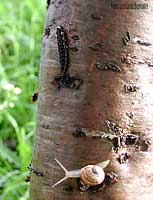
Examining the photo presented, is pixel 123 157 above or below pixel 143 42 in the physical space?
below

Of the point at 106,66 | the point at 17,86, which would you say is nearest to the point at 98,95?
the point at 106,66

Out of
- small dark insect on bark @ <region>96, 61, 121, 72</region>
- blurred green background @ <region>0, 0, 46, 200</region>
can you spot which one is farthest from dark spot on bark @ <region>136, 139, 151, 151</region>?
blurred green background @ <region>0, 0, 46, 200</region>

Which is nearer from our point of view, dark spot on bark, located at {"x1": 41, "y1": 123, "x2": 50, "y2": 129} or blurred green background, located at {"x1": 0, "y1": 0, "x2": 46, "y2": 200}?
dark spot on bark, located at {"x1": 41, "y1": 123, "x2": 50, "y2": 129}

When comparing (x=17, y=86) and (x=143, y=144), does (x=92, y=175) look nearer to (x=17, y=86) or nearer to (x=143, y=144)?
(x=143, y=144)

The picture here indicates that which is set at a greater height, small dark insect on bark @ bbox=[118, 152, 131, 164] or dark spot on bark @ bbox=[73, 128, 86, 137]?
dark spot on bark @ bbox=[73, 128, 86, 137]

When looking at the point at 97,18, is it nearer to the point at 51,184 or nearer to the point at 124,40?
the point at 124,40

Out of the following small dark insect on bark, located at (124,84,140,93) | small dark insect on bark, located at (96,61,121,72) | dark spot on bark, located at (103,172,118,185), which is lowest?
dark spot on bark, located at (103,172,118,185)

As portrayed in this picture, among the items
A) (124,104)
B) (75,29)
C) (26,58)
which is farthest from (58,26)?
(26,58)

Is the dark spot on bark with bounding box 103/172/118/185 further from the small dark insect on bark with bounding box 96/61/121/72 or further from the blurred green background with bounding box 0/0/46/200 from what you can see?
the blurred green background with bounding box 0/0/46/200
